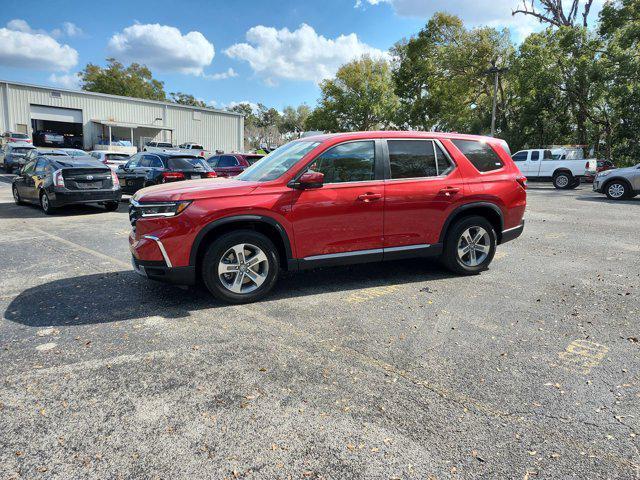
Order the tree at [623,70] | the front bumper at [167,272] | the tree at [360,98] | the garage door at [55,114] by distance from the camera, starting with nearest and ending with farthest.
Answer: the front bumper at [167,272], the tree at [623,70], the garage door at [55,114], the tree at [360,98]

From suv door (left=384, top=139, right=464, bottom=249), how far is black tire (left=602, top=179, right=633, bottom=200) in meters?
13.6

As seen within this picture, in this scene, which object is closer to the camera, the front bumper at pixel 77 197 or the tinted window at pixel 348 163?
the tinted window at pixel 348 163

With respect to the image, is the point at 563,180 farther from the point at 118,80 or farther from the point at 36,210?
the point at 118,80

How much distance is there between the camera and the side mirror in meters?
4.79

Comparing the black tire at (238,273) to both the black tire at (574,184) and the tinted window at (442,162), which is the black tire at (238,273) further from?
the black tire at (574,184)

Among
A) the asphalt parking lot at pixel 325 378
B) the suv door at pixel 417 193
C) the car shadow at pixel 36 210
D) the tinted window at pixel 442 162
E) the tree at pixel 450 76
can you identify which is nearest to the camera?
the asphalt parking lot at pixel 325 378

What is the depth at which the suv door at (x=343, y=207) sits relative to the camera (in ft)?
16.2

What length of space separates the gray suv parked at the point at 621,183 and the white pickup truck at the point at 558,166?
5.24 meters

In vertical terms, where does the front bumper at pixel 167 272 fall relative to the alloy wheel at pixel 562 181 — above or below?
below

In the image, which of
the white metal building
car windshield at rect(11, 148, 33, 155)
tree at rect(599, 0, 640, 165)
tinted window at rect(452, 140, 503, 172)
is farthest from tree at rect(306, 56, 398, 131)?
tinted window at rect(452, 140, 503, 172)

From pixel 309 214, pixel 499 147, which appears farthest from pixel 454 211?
pixel 309 214

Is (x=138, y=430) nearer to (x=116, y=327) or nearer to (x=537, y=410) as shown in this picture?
(x=116, y=327)

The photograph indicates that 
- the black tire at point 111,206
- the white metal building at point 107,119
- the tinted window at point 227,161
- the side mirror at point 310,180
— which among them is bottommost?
the black tire at point 111,206

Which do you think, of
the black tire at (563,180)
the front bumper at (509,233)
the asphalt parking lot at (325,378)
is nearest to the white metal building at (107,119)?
the black tire at (563,180)
